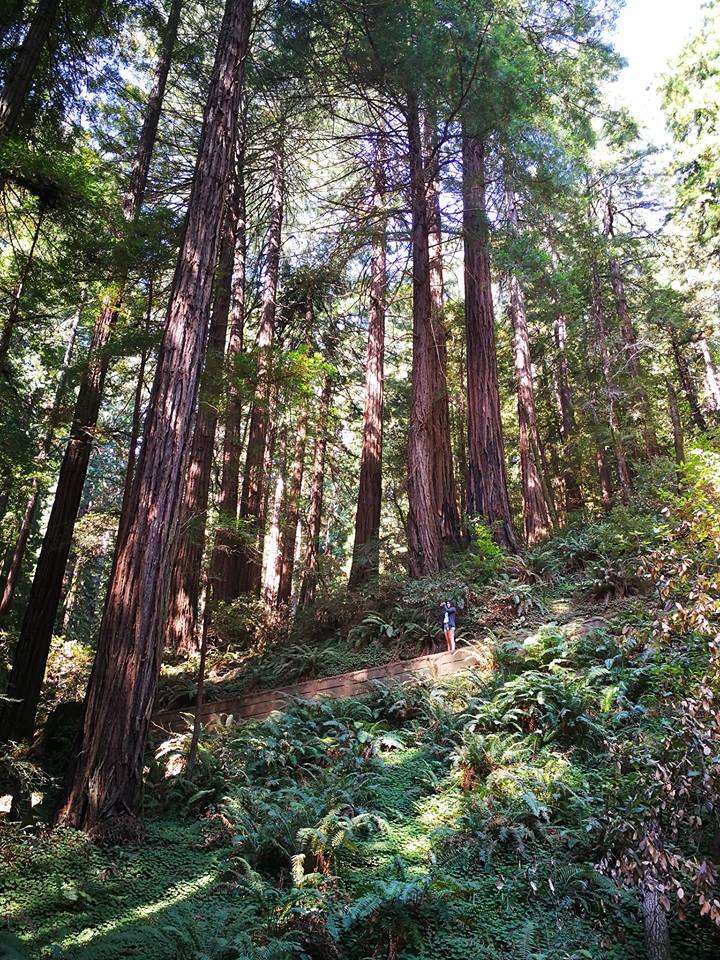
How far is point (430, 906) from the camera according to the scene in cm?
412

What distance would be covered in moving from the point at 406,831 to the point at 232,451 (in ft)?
28.6

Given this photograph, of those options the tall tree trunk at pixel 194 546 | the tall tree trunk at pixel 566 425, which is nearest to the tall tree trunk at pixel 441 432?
the tall tree trunk at pixel 194 546

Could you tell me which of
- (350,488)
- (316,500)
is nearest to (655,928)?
(316,500)

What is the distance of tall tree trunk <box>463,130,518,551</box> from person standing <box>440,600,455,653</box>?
2.94 meters

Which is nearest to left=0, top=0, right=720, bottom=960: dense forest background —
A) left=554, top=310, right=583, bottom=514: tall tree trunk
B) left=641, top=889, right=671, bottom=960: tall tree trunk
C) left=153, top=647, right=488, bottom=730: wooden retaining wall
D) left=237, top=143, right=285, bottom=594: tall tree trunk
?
left=641, top=889, right=671, bottom=960: tall tree trunk

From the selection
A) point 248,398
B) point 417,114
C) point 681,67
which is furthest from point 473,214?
point 681,67

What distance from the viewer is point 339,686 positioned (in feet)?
29.1

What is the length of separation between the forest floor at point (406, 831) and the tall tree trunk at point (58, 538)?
2.86 m

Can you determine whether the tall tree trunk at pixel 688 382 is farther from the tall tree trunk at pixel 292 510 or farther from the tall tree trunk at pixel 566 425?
the tall tree trunk at pixel 292 510

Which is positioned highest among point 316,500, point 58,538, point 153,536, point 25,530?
point 316,500

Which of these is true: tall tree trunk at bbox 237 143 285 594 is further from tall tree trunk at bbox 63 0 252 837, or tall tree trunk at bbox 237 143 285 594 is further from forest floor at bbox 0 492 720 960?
forest floor at bbox 0 492 720 960

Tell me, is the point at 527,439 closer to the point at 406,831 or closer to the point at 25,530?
the point at 25,530

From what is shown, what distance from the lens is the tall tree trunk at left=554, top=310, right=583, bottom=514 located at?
21031 mm

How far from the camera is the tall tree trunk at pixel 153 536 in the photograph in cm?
543
